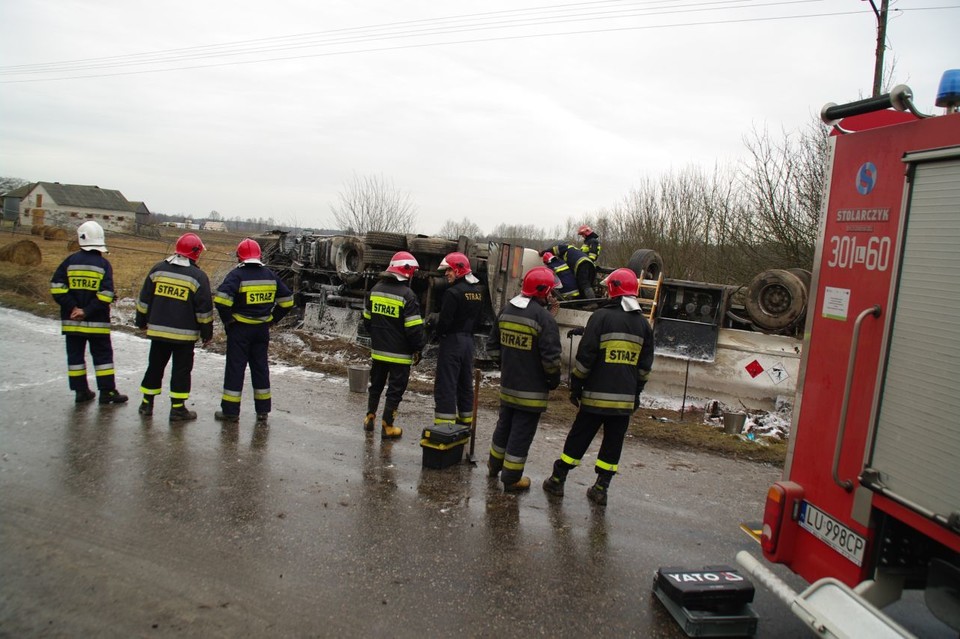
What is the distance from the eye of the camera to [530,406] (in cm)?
516

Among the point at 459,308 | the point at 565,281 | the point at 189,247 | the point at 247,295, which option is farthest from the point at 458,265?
the point at 565,281

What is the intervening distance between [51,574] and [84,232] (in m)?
4.42

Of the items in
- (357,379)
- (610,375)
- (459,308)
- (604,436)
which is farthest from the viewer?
(357,379)

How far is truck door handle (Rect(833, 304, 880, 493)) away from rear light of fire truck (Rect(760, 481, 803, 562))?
12.5 inches

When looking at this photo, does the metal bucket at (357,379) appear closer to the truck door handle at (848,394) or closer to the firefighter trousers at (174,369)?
the firefighter trousers at (174,369)

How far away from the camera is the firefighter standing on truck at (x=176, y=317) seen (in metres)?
6.34

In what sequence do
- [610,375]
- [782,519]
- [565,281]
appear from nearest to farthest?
[782,519]
[610,375]
[565,281]

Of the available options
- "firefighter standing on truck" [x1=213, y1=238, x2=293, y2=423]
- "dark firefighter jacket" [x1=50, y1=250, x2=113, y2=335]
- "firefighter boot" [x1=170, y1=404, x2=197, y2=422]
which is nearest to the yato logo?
"firefighter standing on truck" [x1=213, y1=238, x2=293, y2=423]

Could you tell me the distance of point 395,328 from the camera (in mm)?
6422

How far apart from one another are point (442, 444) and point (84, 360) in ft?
13.6

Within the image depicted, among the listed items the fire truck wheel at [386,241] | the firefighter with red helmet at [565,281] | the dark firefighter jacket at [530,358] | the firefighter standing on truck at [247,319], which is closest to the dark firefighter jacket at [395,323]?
the firefighter standing on truck at [247,319]

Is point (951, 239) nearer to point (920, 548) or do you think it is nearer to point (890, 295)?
point (890, 295)

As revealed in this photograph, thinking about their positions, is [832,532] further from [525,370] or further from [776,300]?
[776,300]

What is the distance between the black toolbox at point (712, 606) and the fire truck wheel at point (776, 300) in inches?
238
